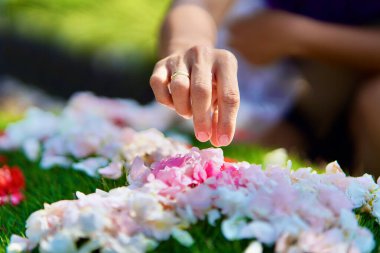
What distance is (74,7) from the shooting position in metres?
4.55

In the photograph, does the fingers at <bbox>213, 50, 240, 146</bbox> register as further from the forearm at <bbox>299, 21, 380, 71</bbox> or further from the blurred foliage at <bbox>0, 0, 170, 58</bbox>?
the blurred foliage at <bbox>0, 0, 170, 58</bbox>

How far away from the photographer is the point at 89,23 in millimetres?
4422

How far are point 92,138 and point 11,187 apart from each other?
322 millimetres

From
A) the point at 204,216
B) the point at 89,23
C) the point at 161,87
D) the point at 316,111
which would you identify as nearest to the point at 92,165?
the point at 161,87

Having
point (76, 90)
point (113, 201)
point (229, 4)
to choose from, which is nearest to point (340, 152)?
point (229, 4)

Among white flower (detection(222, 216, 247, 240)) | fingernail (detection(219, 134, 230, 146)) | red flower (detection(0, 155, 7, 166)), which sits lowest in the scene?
red flower (detection(0, 155, 7, 166))

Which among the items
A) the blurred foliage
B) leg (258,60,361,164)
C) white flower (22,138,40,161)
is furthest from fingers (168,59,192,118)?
the blurred foliage

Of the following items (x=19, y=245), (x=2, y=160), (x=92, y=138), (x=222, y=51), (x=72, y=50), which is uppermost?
(x=222, y=51)

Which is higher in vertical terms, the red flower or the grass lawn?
the grass lawn

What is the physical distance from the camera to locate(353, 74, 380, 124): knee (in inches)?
72.7

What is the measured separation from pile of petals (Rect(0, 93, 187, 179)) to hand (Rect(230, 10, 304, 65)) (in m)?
0.40

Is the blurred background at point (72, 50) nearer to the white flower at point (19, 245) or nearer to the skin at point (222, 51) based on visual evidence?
the skin at point (222, 51)

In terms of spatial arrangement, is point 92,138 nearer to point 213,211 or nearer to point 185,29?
point 185,29

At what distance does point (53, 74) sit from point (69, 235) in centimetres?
330
